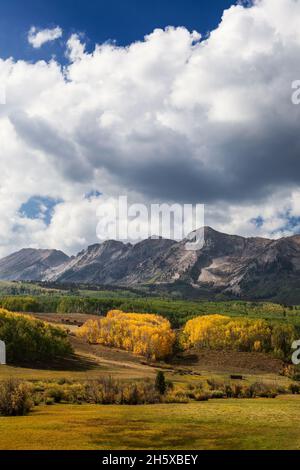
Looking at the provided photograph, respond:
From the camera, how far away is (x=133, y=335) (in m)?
170

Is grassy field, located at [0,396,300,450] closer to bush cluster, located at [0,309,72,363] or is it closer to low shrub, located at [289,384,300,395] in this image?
low shrub, located at [289,384,300,395]

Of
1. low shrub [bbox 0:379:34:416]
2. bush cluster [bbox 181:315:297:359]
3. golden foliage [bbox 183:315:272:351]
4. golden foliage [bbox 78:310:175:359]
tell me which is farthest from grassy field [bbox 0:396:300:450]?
golden foliage [bbox 183:315:272:351]

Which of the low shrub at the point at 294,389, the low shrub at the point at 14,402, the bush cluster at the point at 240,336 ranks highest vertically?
the low shrub at the point at 14,402

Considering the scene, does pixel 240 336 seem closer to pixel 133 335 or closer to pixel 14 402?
pixel 133 335

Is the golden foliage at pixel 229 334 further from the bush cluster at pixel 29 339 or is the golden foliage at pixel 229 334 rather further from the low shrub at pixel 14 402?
the low shrub at pixel 14 402

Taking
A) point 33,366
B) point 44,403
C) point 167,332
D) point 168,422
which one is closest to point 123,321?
point 167,332

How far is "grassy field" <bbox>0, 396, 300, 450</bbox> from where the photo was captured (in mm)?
19062

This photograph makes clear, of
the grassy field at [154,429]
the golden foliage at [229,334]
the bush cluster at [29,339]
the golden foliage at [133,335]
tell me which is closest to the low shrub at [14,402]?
the grassy field at [154,429]

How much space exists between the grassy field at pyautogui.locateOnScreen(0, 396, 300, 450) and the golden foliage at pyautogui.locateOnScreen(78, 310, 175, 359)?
128997 mm

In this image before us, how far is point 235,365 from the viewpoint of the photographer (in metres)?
150

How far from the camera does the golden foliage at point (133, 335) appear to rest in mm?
160625

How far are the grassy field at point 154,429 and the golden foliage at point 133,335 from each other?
423 feet

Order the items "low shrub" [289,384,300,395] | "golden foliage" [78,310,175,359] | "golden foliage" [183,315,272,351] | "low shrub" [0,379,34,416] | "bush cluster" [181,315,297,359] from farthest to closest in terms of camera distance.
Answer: "golden foliage" [183,315,272,351] < "bush cluster" [181,315,297,359] < "golden foliage" [78,310,175,359] < "low shrub" [289,384,300,395] < "low shrub" [0,379,34,416]
